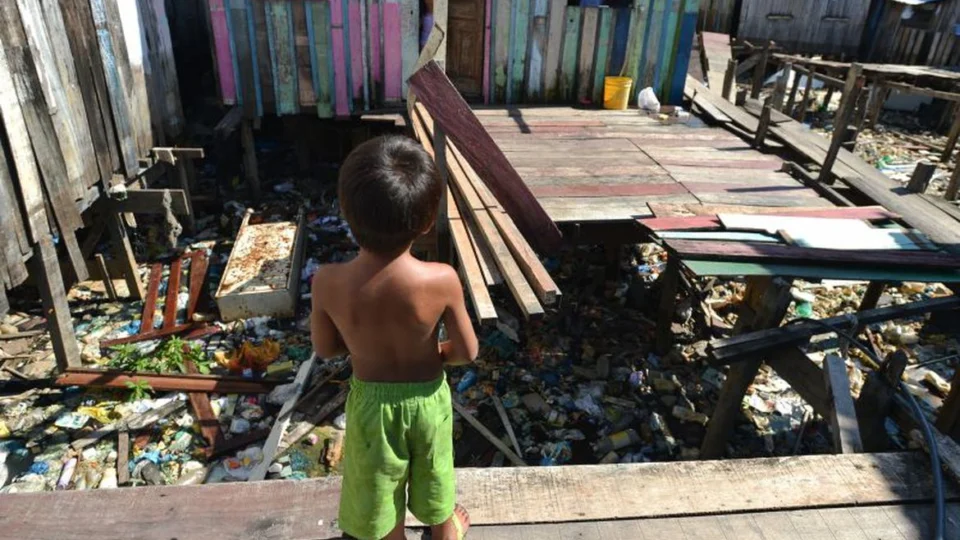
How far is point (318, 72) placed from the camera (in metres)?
8.12

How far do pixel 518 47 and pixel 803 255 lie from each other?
5276 mm

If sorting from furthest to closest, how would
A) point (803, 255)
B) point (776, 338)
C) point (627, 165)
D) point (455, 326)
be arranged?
point (627, 165), point (803, 255), point (776, 338), point (455, 326)

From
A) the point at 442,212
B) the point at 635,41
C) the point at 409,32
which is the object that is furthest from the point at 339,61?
the point at 442,212

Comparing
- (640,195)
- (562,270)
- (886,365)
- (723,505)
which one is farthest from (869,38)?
(723,505)

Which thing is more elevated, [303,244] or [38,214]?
[38,214]

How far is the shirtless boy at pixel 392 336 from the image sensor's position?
1.75 m

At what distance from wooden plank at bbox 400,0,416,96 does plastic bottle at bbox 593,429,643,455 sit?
534cm

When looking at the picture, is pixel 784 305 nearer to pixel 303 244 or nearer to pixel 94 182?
pixel 303 244

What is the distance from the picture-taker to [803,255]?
4137 millimetres

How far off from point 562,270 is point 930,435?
4.89m

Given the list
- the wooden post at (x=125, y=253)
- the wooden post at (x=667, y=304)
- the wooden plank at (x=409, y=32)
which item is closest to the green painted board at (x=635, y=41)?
the wooden plank at (x=409, y=32)

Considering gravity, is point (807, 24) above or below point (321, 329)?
above

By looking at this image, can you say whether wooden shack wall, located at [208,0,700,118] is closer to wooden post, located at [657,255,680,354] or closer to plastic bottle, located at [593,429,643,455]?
wooden post, located at [657,255,680,354]

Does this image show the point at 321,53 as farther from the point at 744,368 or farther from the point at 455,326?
the point at 455,326
